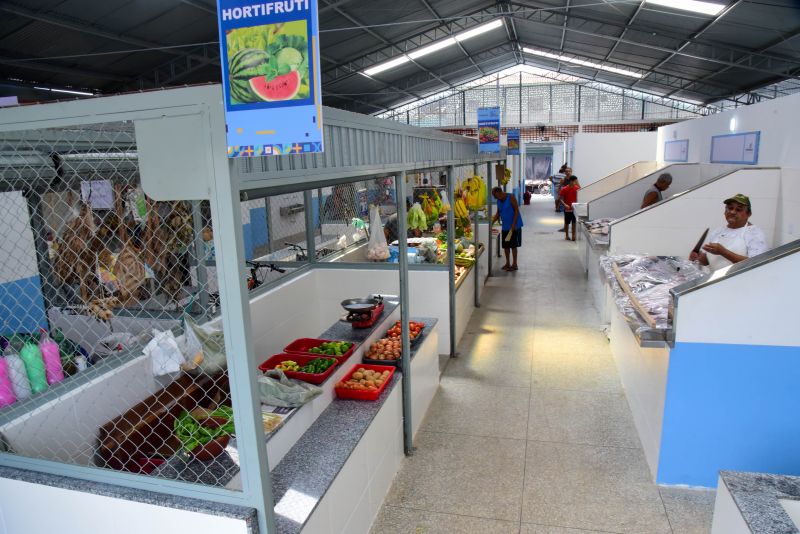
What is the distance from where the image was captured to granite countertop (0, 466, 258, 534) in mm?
1847

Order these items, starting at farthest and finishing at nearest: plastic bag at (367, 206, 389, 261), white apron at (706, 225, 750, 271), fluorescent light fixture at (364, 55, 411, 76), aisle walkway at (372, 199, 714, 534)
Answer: fluorescent light fixture at (364, 55, 411, 76)
plastic bag at (367, 206, 389, 261)
white apron at (706, 225, 750, 271)
aisle walkway at (372, 199, 714, 534)

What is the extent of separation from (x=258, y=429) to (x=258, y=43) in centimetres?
123

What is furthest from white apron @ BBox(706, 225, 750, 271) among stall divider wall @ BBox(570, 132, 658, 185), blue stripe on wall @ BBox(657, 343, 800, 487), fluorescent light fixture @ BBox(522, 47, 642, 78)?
fluorescent light fixture @ BBox(522, 47, 642, 78)

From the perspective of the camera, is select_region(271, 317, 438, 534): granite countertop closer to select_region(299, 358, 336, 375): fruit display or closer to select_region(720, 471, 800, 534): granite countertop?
select_region(299, 358, 336, 375): fruit display

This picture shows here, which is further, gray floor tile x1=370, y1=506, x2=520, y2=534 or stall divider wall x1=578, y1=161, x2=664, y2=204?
stall divider wall x1=578, y1=161, x2=664, y2=204

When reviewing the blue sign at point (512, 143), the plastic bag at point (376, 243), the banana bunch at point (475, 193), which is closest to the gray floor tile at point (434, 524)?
the plastic bag at point (376, 243)

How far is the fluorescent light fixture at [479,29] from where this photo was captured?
15633mm

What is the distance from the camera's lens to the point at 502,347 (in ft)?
19.9

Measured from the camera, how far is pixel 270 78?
152cm

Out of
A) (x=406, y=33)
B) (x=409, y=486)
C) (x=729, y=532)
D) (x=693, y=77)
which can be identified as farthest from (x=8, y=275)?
(x=693, y=77)

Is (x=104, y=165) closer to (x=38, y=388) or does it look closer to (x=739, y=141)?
(x=38, y=388)

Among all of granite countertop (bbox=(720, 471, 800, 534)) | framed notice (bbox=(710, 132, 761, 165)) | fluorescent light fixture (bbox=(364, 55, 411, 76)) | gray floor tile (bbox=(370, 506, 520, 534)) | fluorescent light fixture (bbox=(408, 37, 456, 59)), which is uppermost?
fluorescent light fixture (bbox=(408, 37, 456, 59))

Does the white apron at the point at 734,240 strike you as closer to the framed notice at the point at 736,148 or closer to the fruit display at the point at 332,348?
the framed notice at the point at 736,148

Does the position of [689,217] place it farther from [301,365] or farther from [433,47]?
[433,47]
